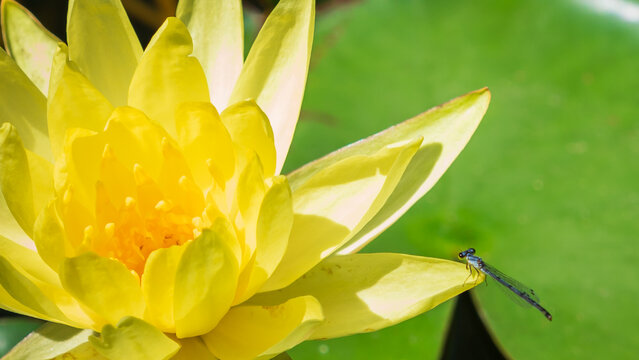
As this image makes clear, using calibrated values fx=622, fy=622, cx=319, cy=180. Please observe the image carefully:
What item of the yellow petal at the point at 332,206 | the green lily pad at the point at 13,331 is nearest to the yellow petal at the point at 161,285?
the yellow petal at the point at 332,206

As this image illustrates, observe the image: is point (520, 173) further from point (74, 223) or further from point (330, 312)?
point (74, 223)

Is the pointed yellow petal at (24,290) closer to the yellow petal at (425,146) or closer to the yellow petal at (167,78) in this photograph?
the yellow petal at (167,78)

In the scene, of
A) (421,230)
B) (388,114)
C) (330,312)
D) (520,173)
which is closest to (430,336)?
(421,230)

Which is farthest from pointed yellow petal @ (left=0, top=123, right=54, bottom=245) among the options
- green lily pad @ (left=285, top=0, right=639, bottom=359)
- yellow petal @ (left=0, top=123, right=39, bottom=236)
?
green lily pad @ (left=285, top=0, right=639, bottom=359)

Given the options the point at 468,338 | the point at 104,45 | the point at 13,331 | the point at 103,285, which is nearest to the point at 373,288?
the point at 103,285

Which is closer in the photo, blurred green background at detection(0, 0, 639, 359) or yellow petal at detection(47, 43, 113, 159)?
yellow petal at detection(47, 43, 113, 159)

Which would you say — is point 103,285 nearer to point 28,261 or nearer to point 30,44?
point 28,261

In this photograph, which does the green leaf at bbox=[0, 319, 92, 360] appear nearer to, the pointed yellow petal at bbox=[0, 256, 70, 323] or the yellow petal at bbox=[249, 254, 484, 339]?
the pointed yellow petal at bbox=[0, 256, 70, 323]
